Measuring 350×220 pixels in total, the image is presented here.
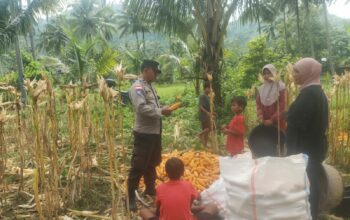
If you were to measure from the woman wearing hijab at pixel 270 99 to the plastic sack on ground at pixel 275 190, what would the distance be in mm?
1854

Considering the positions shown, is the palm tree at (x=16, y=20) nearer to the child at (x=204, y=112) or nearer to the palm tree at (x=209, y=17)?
the palm tree at (x=209, y=17)

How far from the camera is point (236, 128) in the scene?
4.52 meters

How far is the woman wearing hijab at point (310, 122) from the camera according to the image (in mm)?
2963

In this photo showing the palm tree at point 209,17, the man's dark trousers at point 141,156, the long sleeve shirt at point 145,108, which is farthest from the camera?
the palm tree at point 209,17

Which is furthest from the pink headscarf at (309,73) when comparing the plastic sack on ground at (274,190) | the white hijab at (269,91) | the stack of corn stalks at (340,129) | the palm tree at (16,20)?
the palm tree at (16,20)

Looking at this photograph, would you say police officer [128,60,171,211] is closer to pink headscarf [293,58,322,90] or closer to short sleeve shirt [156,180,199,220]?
short sleeve shirt [156,180,199,220]

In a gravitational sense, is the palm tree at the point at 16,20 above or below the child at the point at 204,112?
above

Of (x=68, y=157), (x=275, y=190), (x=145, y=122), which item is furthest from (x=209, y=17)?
(x=275, y=190)

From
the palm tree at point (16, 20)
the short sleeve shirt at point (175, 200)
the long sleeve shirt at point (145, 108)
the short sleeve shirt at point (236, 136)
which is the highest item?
the palm tree at point (16, 20)

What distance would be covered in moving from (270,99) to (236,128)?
0.50 meters

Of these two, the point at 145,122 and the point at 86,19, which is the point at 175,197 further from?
the point at 86,19

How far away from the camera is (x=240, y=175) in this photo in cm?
256

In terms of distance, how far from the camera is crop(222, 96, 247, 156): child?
4480mm

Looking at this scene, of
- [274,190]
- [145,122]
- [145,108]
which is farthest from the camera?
[145,122]
